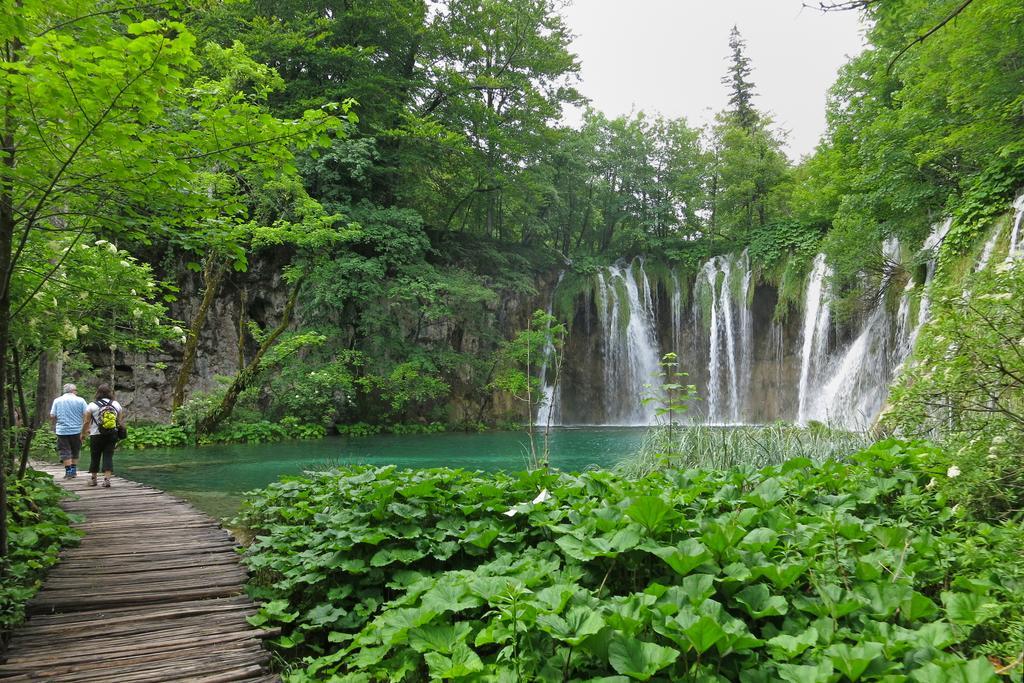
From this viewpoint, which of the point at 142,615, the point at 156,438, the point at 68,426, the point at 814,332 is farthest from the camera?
the point at 814,332

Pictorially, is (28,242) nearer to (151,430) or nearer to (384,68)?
(151,430)

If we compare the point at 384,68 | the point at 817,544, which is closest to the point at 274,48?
the point at 384,68

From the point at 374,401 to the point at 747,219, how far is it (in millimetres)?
19411

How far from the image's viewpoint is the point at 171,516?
5.38 meters

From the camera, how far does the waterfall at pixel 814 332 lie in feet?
55.7

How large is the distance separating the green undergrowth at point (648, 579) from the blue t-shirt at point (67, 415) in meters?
5.33

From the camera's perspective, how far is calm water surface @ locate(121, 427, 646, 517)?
7934 millimetres

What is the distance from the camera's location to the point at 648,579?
8.55 feet

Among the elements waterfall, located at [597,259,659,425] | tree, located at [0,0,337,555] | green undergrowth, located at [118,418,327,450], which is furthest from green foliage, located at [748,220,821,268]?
tree, located at [0,0,337,555]

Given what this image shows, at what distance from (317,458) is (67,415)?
4.39 meters

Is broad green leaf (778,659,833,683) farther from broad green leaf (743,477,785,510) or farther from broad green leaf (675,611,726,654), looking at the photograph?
broad green leaf (743,477,785,510)

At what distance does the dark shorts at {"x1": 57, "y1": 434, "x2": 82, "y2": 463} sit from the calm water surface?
1046 mm

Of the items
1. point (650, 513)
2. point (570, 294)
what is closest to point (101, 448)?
point (650, 513)

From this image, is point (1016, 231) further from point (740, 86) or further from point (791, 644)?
point (740, 86)
